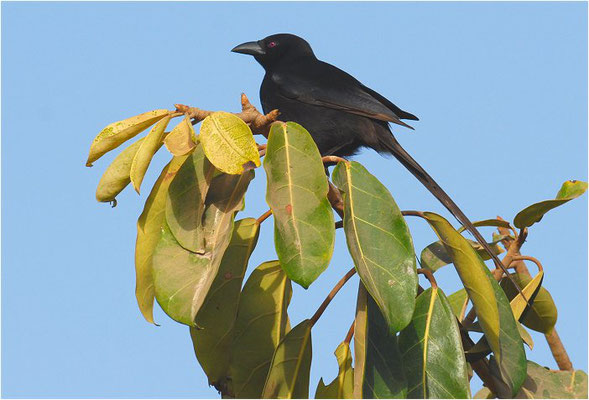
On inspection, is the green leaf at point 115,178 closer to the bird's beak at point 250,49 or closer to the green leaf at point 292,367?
the green leaf at point 292,367

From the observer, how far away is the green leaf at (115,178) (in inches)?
95.7

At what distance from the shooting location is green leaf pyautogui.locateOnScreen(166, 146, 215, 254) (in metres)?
2.34

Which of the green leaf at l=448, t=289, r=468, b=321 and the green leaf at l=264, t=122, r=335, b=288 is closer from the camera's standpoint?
the green leaf at l=264, t=122, r=335, b=288

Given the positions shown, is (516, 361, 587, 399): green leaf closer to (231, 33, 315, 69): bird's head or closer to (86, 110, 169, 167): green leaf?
(86, 110, 169, 167): green leaf

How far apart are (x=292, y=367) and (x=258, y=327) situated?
0.77 feet

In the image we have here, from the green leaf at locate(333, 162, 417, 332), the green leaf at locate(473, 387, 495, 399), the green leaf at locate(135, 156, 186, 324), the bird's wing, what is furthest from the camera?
the bird's wing

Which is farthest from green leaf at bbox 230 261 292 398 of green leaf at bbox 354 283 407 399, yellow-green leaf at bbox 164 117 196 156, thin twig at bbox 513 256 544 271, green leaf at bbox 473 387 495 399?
green leaf at bbox 473 387 495 399

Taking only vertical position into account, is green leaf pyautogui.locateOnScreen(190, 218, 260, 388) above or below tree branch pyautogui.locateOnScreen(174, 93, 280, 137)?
below

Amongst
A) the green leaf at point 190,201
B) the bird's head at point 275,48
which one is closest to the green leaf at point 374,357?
the green leaf at point 190,201

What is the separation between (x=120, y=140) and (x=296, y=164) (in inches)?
24.4

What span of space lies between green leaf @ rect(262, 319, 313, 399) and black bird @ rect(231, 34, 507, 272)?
206 cm

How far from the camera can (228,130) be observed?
225 cm

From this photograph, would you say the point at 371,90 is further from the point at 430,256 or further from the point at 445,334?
the point at 445,334

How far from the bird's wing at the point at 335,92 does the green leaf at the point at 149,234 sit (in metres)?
2.33
